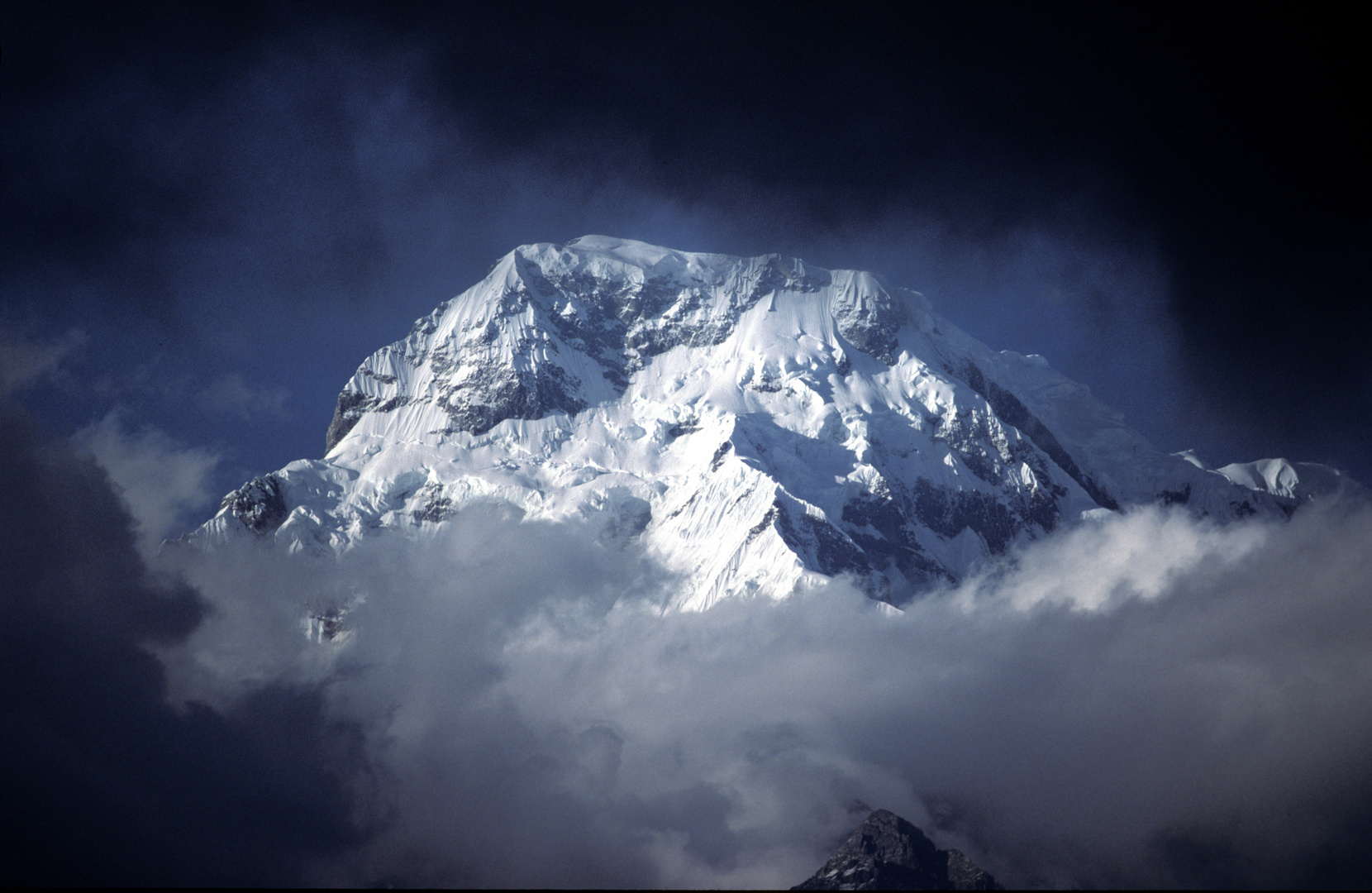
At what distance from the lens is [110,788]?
11969cm

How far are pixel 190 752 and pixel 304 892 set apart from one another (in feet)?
355

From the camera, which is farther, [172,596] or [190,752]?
[190,752]

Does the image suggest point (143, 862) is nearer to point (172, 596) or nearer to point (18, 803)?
point (18, 803)

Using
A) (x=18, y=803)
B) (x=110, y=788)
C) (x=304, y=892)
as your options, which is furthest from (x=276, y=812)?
(x=304, y=892)

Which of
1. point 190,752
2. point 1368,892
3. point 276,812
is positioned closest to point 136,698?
point 190,752

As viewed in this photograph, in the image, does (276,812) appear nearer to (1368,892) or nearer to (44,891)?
(44,891)

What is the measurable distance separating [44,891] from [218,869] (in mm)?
53776

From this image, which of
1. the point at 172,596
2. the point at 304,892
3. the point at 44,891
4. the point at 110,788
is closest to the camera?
the point at 304,892

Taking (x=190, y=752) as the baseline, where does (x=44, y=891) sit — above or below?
below

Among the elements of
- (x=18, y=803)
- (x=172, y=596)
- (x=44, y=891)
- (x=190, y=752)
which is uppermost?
(x=172, y=596)

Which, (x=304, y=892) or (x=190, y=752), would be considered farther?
(x=190, y=752)

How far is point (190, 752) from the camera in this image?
161m

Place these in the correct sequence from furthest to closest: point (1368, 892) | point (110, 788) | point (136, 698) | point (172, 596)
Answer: point (1368, 892) < point (172, 596) < point (136, 698) < point (110, 788)

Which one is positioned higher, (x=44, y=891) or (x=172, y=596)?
(x=172, y=596)
